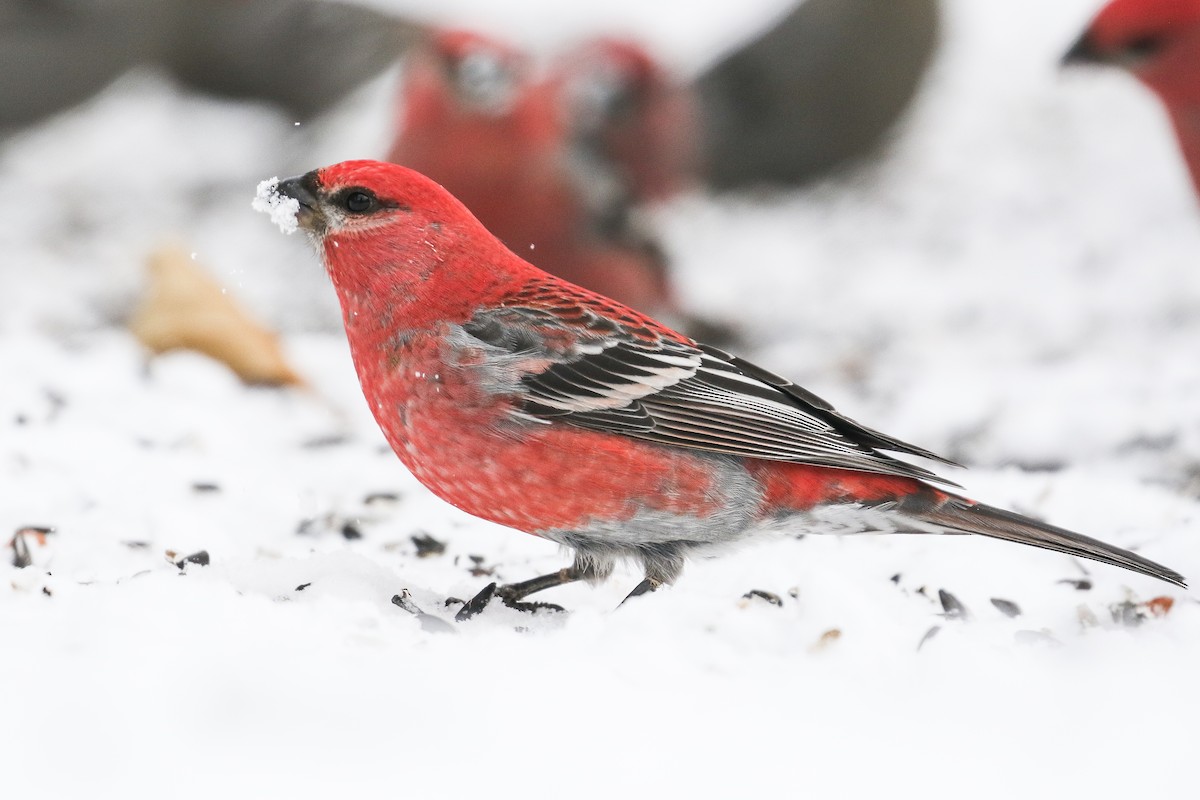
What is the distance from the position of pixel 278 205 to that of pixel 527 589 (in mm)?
959

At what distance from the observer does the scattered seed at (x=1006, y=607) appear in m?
3.01

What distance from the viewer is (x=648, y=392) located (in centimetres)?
282

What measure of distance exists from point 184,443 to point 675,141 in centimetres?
390

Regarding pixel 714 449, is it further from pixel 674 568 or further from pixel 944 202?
pixel 944 202

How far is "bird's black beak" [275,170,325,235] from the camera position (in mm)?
2842

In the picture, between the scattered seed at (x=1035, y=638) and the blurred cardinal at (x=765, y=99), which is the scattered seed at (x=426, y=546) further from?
the blurred cardinal at (x=765, y=99)

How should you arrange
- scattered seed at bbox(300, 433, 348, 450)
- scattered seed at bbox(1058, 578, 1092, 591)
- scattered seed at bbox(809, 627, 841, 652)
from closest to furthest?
scattered seed at bbox(809, 627, 841, 652)
scattered seed at bbox(1058, 578, 1092, 591)
scattered seed at bbox(300, 433, 348, 450)

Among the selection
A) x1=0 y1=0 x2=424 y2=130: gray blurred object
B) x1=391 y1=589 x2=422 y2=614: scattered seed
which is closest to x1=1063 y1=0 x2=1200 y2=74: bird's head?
x1=391 y1=589 x2=422 y2=614: scattered seed

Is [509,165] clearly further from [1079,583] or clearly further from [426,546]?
[1079,583]

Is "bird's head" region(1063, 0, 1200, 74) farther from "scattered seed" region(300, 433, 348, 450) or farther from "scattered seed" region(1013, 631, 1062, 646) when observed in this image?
"scattered seed" region(300, 433, 348, 450)

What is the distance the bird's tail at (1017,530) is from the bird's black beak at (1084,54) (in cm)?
254

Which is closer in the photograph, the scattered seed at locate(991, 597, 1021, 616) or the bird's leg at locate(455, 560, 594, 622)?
the bird's leg at locate(455, 560, 594, 622)

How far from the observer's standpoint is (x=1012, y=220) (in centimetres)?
680

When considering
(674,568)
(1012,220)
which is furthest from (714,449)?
(1012,220)
